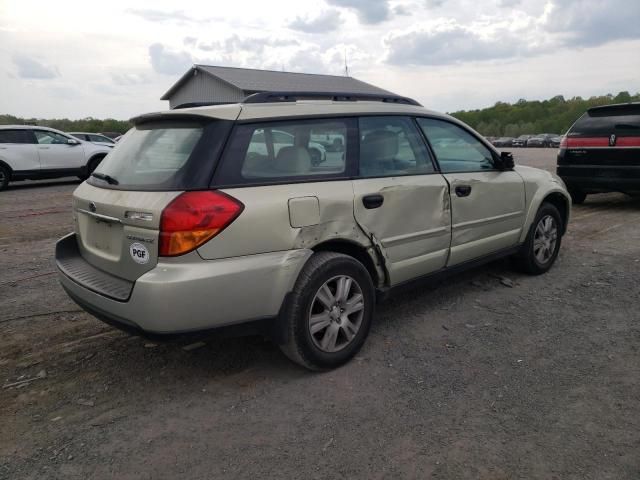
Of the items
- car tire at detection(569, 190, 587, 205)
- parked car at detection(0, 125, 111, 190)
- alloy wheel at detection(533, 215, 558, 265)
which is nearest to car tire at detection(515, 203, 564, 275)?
alloy wheel at detection(533, 215, 558, 265)

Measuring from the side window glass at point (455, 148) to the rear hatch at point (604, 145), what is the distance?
4.61 meters

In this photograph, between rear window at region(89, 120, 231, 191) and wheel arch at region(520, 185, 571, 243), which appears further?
wheel arch at region(520, 185, 571, 243)

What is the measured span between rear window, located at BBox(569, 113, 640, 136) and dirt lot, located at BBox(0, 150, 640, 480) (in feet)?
14.5

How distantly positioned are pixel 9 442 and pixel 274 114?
222 cm

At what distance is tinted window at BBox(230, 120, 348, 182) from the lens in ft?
9.59

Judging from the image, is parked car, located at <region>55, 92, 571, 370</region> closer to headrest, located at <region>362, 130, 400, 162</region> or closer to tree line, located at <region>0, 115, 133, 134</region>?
headrest, located at <region>362, 130, 400, 162</region>

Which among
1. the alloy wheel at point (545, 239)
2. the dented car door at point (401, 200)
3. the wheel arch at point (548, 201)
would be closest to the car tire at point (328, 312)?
the dented car door at point (401, 200)

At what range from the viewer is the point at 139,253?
2754 mm

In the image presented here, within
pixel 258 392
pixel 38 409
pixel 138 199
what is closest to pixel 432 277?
pixel 258 392

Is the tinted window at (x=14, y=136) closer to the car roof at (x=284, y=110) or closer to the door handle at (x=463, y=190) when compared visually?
the car roof at (x=284, y=110)

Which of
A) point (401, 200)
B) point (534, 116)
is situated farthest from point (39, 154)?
point (534, 116)

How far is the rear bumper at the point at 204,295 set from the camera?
264cm

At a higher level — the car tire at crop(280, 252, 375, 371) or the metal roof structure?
the metal roof structure

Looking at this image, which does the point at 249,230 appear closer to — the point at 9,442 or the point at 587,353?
the point at 9,442
